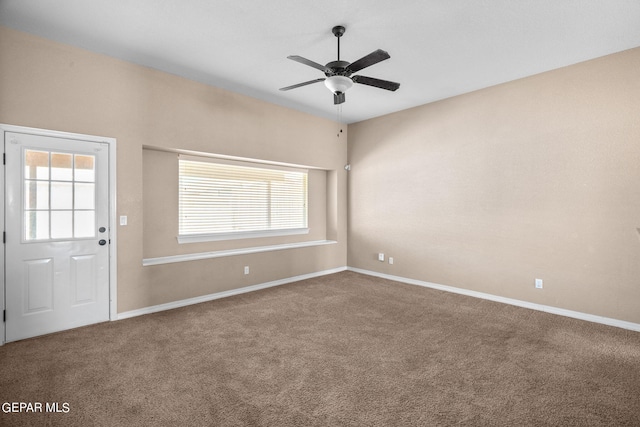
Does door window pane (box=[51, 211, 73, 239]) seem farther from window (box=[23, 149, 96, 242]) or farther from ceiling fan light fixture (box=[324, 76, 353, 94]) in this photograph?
ceiling fan light fixture (box=[324, 76, 353, 94])

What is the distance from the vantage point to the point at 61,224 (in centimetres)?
335

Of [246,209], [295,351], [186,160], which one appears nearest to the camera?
[295,351]

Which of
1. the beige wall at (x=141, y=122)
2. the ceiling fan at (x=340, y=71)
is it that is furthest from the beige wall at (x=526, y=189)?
the ceiling fan at (x=340, y=71)

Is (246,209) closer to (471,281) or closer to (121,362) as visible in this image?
(121,362)

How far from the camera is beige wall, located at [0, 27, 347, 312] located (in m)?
3.17

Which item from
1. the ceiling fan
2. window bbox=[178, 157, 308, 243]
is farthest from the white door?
the ceiling fan

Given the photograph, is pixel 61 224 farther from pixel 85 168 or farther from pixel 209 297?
pixel 209 297

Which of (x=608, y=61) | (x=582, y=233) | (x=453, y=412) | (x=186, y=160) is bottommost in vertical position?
(x=453, y=412)

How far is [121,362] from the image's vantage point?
269 centimetres

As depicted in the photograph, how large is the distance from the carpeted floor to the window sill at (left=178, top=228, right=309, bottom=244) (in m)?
1.09

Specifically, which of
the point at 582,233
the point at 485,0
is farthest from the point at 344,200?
the point at 485,0

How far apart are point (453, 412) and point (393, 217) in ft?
13.0

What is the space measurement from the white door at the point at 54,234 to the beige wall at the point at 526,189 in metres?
4.44

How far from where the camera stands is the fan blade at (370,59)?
2543mm
